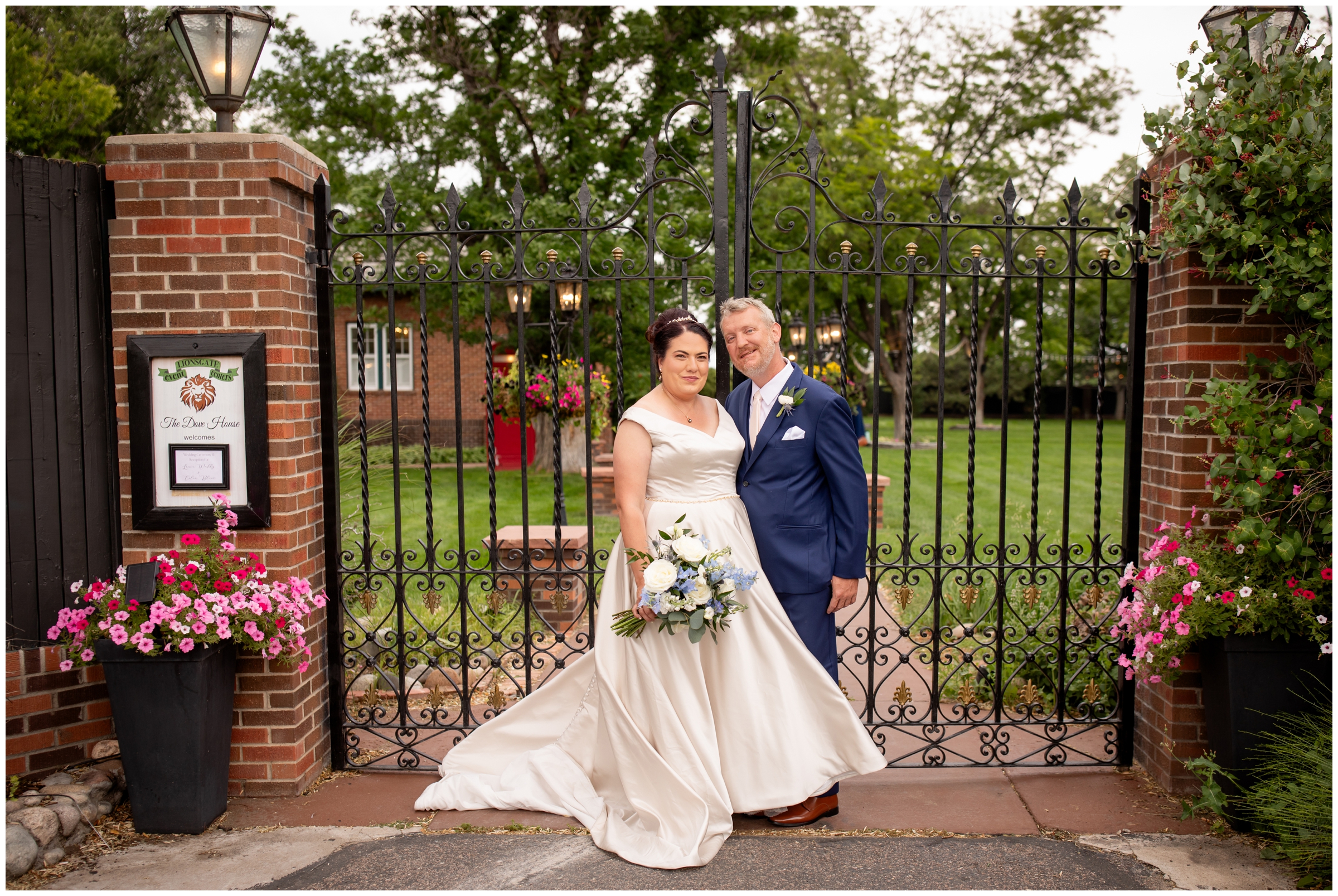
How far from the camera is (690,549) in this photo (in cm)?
307

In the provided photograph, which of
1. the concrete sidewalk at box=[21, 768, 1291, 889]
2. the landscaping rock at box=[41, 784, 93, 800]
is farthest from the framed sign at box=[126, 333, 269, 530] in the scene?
the concrete sidewalk at box=[21, 768, 1291, 889]

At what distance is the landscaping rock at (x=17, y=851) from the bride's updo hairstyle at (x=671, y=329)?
2.79 metres

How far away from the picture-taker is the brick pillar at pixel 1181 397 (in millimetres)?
3525

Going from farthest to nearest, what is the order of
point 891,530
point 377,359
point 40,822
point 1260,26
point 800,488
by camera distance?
1. point 377,359
2. point 891,530
3. point 1260,26
4. point 800,488
5. point 40,822

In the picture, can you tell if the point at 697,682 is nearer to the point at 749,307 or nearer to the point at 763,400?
the point at 763,400

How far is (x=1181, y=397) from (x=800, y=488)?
165cm

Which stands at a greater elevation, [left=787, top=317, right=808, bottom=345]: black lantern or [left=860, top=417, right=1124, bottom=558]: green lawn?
[left=787, top=317, right=808, bottom=345]: black lantern

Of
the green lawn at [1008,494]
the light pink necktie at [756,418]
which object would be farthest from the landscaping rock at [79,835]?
the green lawn at [1008,494]

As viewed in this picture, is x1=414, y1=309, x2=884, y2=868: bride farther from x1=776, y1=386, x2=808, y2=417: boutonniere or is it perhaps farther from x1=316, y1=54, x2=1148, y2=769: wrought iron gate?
x1=316, y1=54, x2=1148, y2=769: wrought iron gate

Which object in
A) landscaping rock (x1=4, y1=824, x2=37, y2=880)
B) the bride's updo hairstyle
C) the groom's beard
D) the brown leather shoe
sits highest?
the bride's updo hairstyle

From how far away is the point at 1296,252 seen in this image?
311cm

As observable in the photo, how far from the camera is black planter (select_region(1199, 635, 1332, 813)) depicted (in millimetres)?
3309

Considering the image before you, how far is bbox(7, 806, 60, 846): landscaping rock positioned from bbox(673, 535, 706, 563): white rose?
246cm

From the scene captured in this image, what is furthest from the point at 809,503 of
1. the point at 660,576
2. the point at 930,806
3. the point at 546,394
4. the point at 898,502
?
the point at 898,502
